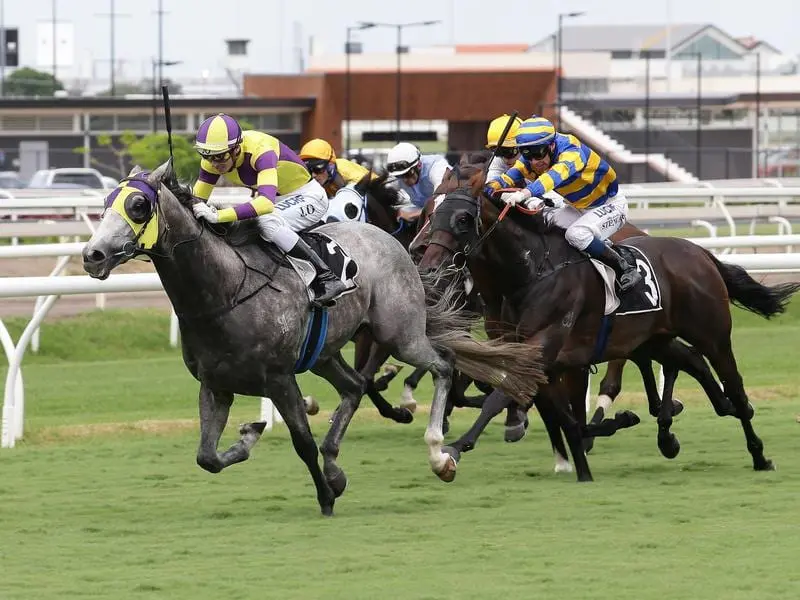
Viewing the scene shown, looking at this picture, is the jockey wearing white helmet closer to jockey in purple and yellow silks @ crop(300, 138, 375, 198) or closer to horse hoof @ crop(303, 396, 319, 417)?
jockey in purple and yellow silks @ crop(300, 138, 375, 198)

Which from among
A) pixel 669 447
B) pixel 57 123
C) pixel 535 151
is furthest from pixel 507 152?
pixel 57 123

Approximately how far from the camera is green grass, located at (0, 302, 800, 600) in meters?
4.63

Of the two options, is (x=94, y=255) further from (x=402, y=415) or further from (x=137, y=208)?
(x=402, y=415)

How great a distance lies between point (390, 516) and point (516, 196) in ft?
5.27

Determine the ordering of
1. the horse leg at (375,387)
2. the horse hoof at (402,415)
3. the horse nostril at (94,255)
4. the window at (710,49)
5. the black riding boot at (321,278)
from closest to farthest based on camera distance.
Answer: the horse nostril at (94,255)
the black riding boot at (321,278)
the horse leg at (375,387)
the horse hoof at (402,415)
the window at (710,49)

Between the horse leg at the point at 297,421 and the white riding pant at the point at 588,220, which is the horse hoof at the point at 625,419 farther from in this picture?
the horse leg at the point at 297,421

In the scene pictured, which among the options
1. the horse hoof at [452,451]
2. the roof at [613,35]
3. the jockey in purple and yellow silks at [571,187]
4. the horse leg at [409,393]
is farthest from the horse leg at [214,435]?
the roof at [613,35]

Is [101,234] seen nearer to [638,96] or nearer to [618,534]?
Answer: [618,534]

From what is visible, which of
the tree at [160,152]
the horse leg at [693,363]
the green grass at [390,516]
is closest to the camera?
the green grass at [390,516]

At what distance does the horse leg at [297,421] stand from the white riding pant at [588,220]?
5.45ft

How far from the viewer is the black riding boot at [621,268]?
7086mm

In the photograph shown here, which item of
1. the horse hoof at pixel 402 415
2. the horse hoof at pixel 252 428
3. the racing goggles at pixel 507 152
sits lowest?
the horse hoof at pixel 402 415

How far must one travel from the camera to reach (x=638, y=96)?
6047 cm

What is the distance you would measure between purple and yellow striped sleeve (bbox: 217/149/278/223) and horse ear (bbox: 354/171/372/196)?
2.37 m
